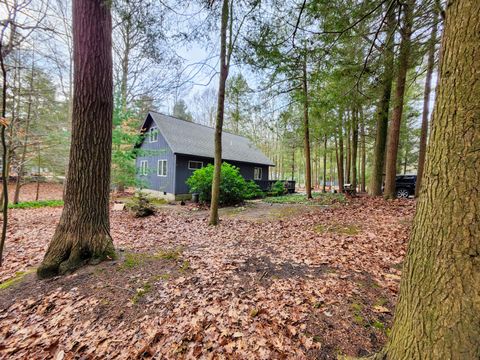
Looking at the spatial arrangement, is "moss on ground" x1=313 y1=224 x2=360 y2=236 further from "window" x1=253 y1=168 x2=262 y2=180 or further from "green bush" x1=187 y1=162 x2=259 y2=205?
"window" x1=253 y1=168 x2=262 y2=180

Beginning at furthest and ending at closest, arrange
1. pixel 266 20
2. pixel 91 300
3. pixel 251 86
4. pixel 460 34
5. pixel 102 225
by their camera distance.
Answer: pixel 251 86
pixel 266 20
pixel 102 225
pixel 91 300
pixel 460 34

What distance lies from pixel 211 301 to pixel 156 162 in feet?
46.5

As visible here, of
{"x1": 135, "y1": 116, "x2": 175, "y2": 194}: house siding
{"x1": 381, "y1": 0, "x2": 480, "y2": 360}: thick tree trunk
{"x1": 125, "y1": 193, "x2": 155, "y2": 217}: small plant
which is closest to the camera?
{"x1": 381, "y1": 0, "x2": 480, "y2": 360}: thick tree trunk

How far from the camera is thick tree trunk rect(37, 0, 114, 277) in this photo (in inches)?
129

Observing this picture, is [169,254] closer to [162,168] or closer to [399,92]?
[399,92]

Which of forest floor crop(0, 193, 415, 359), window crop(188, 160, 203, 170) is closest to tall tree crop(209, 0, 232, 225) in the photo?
forest floor crop(0, 193, 415, 359)

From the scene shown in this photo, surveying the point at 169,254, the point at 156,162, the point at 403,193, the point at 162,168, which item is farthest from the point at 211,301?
the point at 403,193

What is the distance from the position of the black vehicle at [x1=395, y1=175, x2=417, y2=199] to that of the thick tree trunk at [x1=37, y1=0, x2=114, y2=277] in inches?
579

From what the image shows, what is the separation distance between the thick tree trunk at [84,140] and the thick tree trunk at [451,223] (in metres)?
4.01

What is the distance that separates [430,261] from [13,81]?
15.5m

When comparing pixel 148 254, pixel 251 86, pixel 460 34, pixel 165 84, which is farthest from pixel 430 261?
pixel 251 86

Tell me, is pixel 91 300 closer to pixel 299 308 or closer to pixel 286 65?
pixel 299 308

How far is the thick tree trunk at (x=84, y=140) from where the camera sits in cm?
327

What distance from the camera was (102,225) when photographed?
11.5ft
